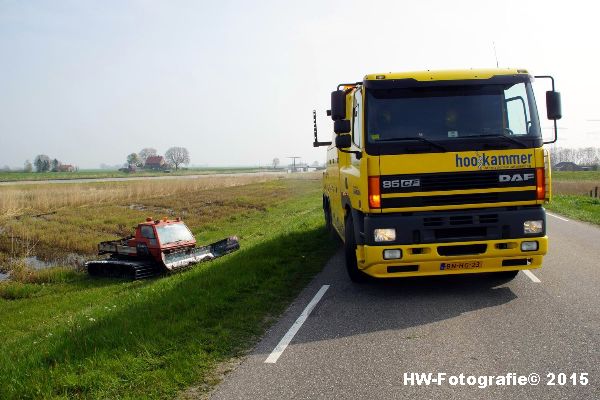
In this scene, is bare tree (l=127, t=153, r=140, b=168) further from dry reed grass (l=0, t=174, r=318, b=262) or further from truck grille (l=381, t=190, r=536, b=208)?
truck grille (l=381, t=190, r=536, b=208)

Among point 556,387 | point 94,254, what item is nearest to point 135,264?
point 94,254

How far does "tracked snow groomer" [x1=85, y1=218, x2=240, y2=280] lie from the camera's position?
14.8 metres

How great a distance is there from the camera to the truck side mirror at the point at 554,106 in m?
7.04

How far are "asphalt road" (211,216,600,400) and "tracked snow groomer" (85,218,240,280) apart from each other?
8014 mm

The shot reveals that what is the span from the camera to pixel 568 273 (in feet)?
27.1

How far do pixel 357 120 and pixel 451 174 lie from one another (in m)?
1.56

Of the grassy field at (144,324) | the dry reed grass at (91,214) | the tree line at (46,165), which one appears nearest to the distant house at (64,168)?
the tree line at (46,165)

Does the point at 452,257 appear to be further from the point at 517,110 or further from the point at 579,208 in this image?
the point at 579,208

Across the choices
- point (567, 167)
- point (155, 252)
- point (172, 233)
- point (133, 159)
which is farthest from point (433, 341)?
point (133, 159)

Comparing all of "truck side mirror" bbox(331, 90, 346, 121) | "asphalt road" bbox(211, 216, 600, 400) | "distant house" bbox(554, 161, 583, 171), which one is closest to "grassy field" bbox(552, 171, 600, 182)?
"distant house" bbox(554, 161, 583, 171)

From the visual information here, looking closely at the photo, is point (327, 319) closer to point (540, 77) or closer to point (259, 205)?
point (540, 77)

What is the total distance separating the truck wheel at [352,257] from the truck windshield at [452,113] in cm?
163

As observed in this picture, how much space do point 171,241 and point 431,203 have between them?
34.5ft

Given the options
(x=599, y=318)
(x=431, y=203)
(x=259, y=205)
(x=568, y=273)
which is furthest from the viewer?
(x=259, y=205)
